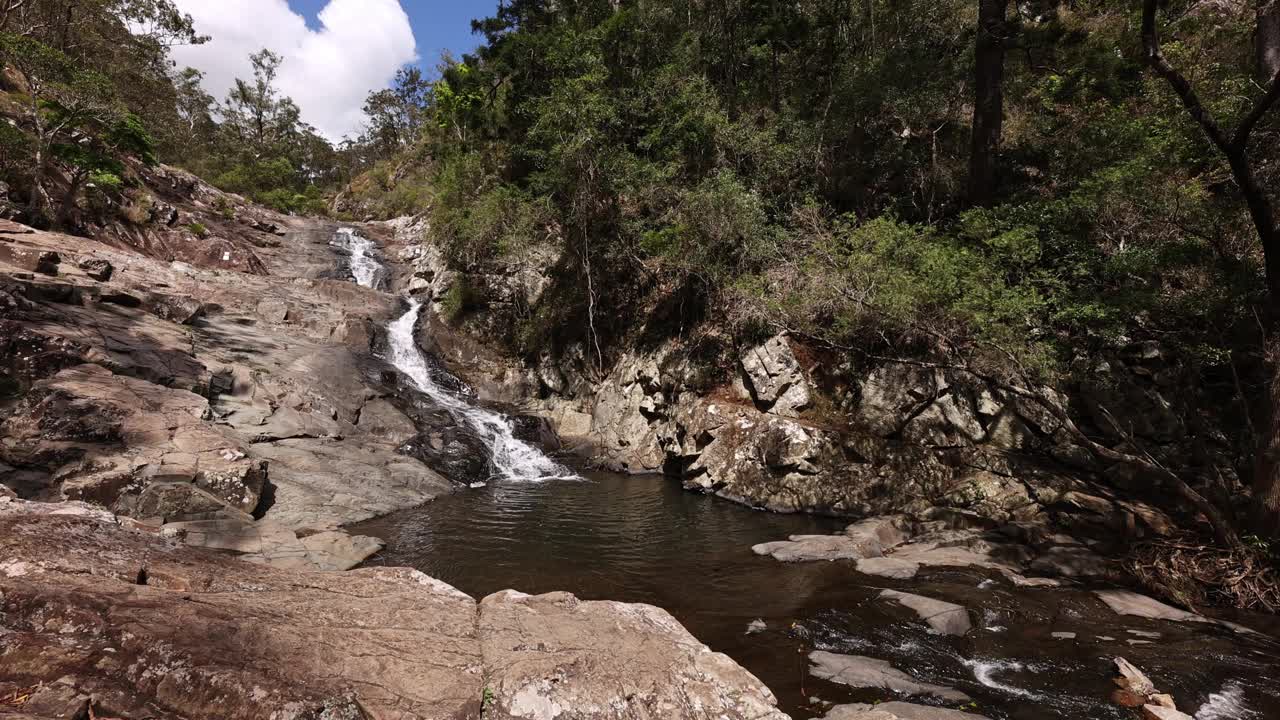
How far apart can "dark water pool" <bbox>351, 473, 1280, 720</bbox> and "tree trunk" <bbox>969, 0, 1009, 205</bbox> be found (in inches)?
424

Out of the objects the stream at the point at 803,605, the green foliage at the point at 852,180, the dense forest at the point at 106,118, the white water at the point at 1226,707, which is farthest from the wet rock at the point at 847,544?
the dense forest at the point at 106,118

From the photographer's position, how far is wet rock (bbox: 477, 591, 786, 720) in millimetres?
3939

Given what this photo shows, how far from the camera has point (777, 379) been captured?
15281 millimetres

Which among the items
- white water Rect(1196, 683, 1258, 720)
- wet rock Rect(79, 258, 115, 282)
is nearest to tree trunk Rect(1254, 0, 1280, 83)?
white water Rect(1196, 683, 1258, 720)

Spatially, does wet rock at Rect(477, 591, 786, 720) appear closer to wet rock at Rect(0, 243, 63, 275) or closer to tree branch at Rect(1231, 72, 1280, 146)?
tree branch at Rect(1231, 72, 1280, 146)

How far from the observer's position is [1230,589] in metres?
7.96

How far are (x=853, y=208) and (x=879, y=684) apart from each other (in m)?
16.9

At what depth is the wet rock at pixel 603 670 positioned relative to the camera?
3.94 metres

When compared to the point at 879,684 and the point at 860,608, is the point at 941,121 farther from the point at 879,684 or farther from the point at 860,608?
the point at 879,684

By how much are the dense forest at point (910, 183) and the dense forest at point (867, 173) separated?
0.09m

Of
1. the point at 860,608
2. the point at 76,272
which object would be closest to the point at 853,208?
the point at 860,608

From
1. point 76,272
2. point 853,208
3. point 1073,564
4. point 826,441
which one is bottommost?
point 1073,564

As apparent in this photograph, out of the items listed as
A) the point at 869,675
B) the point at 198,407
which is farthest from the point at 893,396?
the point at 198,407

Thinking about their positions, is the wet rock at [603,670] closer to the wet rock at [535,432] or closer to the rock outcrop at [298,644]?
the rock outcrop at [298,644]
